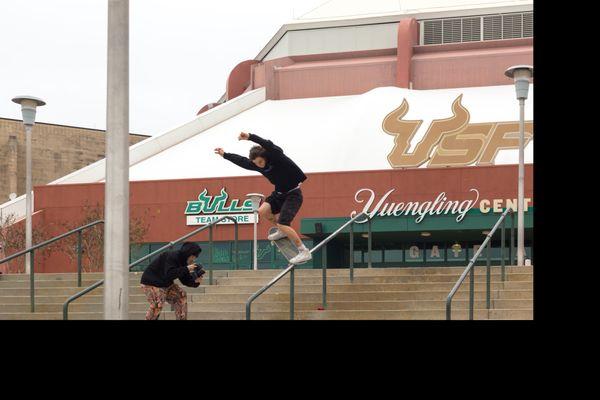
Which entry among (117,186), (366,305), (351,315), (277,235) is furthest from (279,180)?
(117,186)

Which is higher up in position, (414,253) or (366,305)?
(414,253)

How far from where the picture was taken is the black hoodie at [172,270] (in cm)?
1080

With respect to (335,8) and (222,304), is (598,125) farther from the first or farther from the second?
(335,8)

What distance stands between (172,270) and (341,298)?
2755 millimetres

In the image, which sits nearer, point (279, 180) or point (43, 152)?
point (279, 180)

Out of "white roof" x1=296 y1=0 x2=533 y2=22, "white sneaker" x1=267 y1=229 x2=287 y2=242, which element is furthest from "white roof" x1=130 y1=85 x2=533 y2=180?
"white sneaker" x1=267 y1=229 x2=287 y2=242

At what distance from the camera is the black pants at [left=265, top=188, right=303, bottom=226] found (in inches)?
441

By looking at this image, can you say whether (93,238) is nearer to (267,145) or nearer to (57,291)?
(57,291)

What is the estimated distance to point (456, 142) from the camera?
3434 cm

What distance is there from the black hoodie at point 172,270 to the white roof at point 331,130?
79.2 feet

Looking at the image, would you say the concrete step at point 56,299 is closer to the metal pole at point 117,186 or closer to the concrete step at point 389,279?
the concrete step at point 389,279

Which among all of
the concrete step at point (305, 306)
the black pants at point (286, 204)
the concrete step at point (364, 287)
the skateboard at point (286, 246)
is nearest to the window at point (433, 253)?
the concrete step at point (364, 287)

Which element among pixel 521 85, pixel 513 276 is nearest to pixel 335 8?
pixel 521 85
